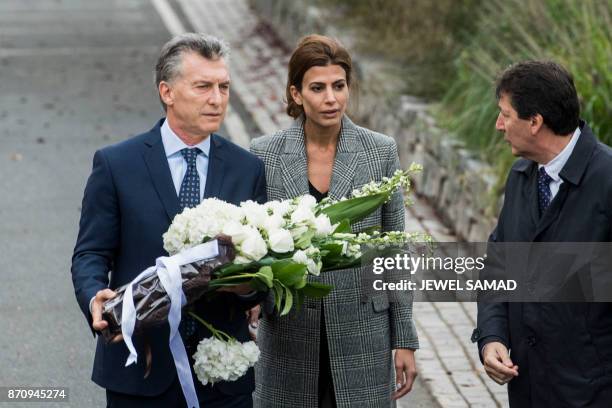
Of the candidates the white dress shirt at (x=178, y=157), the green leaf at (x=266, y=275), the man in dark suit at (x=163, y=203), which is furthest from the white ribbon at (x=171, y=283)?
the white dress shirt at (x=178, y=157)

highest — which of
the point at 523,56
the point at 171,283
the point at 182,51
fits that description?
the point at 523,56

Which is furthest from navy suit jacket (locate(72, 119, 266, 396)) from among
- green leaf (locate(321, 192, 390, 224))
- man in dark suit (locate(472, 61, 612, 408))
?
man in dark suit (locate(472, 61, 612, 408))

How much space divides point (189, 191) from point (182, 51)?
533 millimetres

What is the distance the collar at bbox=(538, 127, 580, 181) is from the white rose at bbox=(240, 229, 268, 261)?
122 centimetres

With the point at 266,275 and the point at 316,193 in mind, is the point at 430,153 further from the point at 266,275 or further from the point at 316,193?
the point at 266,275

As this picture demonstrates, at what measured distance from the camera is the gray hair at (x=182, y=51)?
16.4ft

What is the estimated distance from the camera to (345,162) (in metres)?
5.71

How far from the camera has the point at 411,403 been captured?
25.8ft

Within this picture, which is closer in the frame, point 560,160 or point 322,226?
point 322,226

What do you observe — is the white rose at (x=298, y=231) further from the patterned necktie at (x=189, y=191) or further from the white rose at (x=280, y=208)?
the patterned necktie at (x=189, y=191)

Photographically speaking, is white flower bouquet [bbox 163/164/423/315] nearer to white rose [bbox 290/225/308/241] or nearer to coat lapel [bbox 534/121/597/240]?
white rose [bbox 290/225/308/241]

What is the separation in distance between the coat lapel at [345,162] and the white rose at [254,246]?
1.08 m

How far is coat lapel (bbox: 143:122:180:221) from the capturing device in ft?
16.3

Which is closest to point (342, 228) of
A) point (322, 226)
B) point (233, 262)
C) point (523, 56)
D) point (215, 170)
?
point (322, 226)
